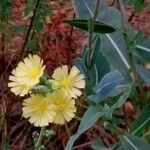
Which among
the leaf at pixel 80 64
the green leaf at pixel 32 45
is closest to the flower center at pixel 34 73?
the leaf at pixel 80 64

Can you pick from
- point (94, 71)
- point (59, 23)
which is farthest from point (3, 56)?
point (94, 71)

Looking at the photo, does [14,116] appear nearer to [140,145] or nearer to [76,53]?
[76,53]

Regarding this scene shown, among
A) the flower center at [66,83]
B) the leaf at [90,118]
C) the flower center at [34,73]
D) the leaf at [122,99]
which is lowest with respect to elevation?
Result: the leaf at [90,118]

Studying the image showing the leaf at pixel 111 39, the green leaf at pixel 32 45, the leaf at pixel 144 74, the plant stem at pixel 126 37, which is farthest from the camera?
the green leaf at pixel 32 45

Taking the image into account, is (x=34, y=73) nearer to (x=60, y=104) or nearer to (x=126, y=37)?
(x=60, y=104)

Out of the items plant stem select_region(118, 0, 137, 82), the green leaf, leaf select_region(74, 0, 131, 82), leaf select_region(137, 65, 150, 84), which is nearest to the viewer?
plant stem select_region(118, 0, 137, 82)

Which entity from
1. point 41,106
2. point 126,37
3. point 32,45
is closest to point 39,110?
point 41,106

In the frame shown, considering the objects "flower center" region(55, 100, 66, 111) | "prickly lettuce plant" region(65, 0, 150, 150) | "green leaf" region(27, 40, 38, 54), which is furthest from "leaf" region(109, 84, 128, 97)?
"green leaf" region(27, 40, 38, 54)

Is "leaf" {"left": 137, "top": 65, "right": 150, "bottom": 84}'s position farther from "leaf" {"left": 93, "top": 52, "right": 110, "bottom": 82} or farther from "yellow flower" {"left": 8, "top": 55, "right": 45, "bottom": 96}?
"yellow flower" {"left": 8, "top": 55, "right": 45, "bottom": 96}

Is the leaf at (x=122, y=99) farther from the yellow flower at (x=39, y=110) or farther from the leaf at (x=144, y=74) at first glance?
the yellow flower at (x=39, y=110)
